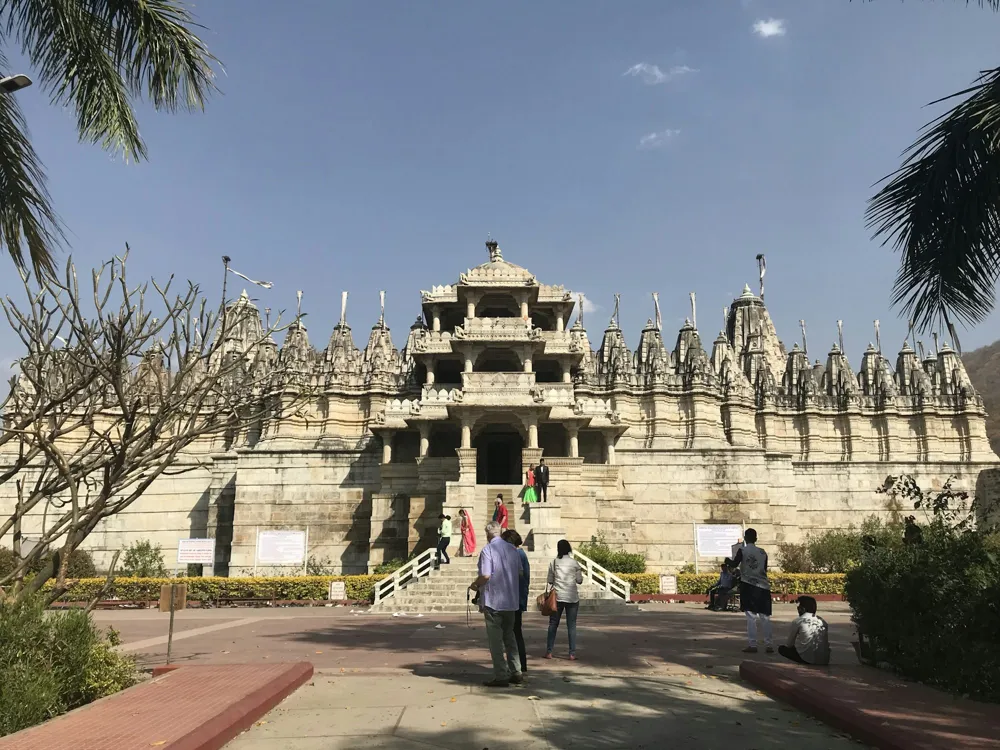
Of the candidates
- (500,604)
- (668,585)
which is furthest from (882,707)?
(668,585)

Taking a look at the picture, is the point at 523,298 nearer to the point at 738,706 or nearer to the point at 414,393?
the point at 414,393

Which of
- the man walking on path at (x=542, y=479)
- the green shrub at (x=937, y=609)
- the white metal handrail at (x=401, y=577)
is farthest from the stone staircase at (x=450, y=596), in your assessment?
the green shrub at (x=937, y=609)

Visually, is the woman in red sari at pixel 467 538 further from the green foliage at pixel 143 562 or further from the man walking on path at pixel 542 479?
the green foliage at pixel 143 562

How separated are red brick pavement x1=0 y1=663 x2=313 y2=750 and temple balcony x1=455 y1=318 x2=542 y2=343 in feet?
76.7

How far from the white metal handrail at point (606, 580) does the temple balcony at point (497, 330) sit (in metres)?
11.9

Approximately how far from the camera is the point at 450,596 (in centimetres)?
2061

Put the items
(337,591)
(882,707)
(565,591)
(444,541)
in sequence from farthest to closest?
(337,591), (444,541), (565,591), (882,707)

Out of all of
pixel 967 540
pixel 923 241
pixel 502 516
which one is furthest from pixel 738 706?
pixel 502 516

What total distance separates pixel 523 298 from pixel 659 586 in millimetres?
14658

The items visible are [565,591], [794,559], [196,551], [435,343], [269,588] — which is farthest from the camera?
[435,343]

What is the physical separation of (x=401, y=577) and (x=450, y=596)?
1.72 metres

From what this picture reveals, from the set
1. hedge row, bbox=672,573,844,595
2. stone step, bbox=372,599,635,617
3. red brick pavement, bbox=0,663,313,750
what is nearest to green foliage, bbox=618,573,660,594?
hedge row, bbox=672,573,844,595

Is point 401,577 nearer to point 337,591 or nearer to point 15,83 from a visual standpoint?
point 337,591

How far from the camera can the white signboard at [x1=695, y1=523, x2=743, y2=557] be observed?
2802 centimetres
